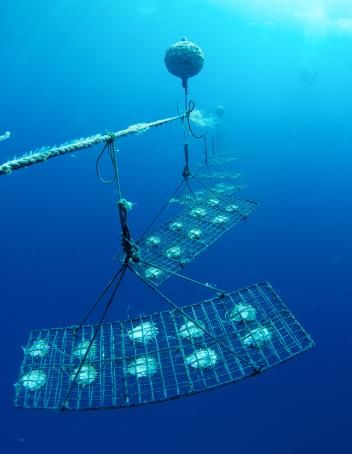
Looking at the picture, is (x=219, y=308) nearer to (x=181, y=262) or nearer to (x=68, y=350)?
(x=181, y=262)

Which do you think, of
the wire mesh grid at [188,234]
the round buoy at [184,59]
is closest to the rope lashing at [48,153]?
the round buoy at [184,59]

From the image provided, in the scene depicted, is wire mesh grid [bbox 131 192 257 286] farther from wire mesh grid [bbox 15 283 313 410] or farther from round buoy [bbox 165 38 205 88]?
round buoy [bbox 165 38 205 88]

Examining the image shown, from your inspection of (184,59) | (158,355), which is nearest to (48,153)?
(158,355)

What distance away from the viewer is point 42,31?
29594 mm

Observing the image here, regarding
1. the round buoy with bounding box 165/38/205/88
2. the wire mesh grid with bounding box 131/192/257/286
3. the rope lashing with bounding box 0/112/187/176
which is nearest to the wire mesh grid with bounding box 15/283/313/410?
the wire mesh grid with bounding box 131/192/257/286

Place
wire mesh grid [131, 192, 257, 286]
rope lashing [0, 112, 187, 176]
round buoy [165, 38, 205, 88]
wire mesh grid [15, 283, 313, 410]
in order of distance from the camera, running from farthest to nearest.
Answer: wire mesh grid [131, 192, 257, 286] → round buoy [165, 38, 205, 88] → wire mesh grid [15, 283, 313, 410] → rope lashing [0, 112, 187, 176]

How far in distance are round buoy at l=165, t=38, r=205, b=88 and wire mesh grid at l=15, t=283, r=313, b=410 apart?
8.87 ft

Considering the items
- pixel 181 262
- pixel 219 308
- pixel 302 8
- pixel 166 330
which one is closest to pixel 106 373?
pixel 166 330

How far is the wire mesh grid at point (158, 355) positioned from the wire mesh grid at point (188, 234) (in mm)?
955

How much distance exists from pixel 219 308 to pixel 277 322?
2.14 feet

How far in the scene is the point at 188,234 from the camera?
4961 millimetres

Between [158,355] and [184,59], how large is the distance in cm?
327

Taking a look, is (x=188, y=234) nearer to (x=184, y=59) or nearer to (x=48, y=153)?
(x=184, y=59)

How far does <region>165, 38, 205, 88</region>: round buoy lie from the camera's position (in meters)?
3.59
